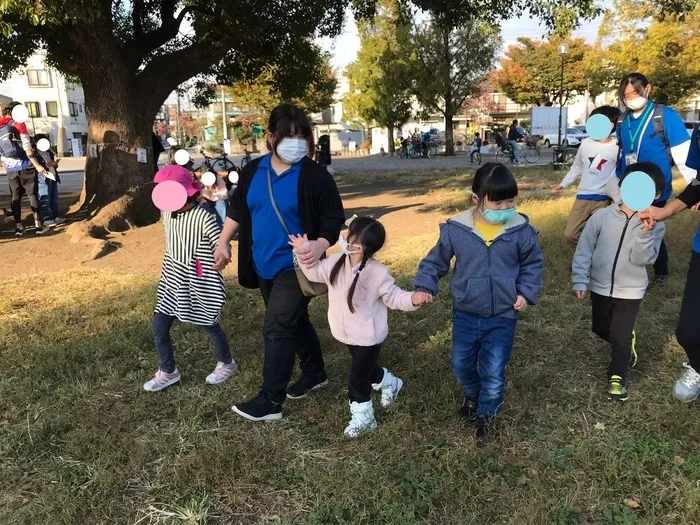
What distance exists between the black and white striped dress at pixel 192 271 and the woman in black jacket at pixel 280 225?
0.87 feet

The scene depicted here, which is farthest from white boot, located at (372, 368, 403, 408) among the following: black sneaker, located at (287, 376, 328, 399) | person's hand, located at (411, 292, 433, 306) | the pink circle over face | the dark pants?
the pink circle over face

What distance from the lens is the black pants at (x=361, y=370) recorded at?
281cm

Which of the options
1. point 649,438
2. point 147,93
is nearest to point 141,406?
point 649,438

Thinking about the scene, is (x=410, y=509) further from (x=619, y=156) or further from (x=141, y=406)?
(x=619, y=156)

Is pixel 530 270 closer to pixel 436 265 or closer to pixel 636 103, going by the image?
pixel 436 265

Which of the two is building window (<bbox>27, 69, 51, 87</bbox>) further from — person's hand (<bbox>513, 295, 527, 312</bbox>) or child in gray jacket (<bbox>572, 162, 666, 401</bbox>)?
person's hand (<bbox>513, 295, 527, 312</bbox>)

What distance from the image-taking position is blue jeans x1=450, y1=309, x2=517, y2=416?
108 inches

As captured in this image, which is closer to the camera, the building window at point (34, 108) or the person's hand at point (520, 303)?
the person's hand at point (520, 303)

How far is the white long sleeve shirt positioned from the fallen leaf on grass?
3.08m

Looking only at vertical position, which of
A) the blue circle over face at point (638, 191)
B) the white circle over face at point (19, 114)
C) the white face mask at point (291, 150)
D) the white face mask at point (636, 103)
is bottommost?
the blue circle over face at point (638, 191)

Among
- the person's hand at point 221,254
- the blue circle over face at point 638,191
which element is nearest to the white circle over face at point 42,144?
the person's hand at point 221,254

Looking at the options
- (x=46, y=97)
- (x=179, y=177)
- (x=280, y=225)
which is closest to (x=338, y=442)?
(x=280, y=225)

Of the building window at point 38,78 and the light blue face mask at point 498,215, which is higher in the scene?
A: the building window at point 38,78

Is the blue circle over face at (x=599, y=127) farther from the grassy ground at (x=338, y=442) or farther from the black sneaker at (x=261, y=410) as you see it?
the black sneaker at (x=261, y=410)
